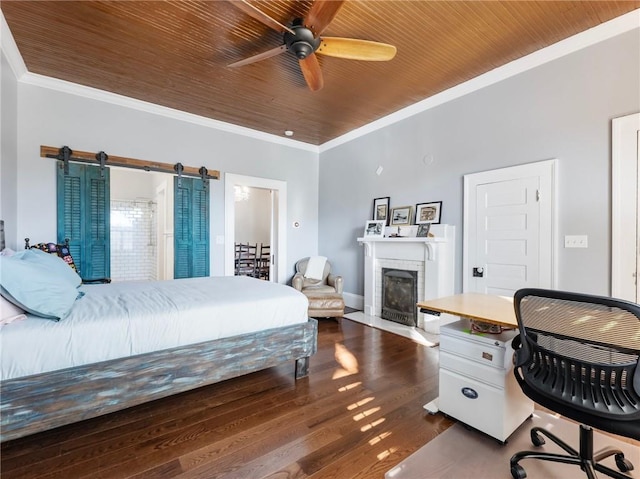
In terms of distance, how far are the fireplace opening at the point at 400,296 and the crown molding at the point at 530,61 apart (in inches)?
91.2

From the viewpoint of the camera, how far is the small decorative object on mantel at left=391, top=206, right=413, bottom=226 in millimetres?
4242

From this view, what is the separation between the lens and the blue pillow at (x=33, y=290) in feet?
4.98

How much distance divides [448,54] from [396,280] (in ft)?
9.33

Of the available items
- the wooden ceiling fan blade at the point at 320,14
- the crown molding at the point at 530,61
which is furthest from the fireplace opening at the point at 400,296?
the wooden ceiling fan blade at the point at 320,14

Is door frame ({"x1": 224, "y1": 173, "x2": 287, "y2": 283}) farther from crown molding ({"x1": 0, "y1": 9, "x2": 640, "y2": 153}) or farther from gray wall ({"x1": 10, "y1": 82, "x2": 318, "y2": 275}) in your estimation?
crown molding ({"x1": 0, "y1": 9, "x2": 640, "y2": 153})

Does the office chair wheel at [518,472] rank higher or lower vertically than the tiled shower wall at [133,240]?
lower

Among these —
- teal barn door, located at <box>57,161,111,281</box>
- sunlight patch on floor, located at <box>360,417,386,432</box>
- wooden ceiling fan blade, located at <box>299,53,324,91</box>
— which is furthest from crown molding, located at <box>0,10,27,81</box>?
sunlight patch on floor, located at <box>360,417,386,432</box>

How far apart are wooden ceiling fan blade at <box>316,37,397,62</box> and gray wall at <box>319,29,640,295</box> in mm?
1689

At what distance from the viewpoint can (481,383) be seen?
5.82 feet

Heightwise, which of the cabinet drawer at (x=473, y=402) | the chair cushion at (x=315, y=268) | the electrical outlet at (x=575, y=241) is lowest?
the cabinet drawer at (x=473, y=402)

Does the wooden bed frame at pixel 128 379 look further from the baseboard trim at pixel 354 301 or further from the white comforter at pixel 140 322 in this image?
the baseboard trim at pixel 354 301

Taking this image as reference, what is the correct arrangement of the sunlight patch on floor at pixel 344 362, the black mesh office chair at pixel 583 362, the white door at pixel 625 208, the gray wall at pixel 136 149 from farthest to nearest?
the gray wall at pixel 136 149 → the sunlight patch on floor at pixel 344 362 → the white door at pixel 625 208 → the black mesh office chair at pixel 583 362

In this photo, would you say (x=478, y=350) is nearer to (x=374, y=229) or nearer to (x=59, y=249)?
(x=374, y=229)

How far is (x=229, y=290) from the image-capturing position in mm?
2492
